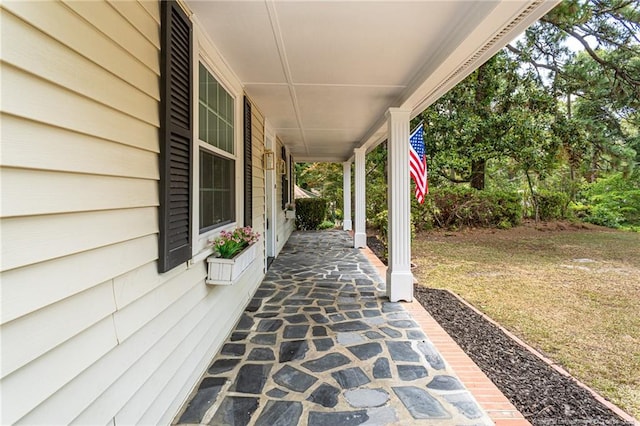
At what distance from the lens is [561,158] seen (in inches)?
322

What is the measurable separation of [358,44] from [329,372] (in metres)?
2.52

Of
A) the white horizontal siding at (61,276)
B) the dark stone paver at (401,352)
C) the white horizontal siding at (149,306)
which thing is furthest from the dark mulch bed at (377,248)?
the white horizontal siding at (61,276)

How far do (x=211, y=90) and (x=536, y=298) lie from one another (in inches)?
184

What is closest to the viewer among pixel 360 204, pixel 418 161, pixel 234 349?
pixel 234 349

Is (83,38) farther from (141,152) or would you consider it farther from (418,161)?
(418,161)

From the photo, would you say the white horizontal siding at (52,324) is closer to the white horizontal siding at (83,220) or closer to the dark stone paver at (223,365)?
the white horizontal siding at (83,220)

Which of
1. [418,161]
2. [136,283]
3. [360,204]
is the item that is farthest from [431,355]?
[360,204]

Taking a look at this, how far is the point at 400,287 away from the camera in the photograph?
3.86m

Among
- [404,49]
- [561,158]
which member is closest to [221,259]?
[404,49]

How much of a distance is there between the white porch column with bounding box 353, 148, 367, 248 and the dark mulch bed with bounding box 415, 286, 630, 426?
3923 mm

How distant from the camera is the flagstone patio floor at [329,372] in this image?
1.91 meters

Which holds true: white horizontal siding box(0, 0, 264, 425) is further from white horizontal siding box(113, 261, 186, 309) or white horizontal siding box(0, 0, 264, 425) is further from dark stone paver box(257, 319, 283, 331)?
dark stone paver box(257, 319, 283, 331)

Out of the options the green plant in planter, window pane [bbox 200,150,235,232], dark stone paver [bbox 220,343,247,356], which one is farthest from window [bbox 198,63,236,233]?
dark stone paver [bbox 220,343,247,356]

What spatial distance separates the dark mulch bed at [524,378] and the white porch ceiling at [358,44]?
2.39m
